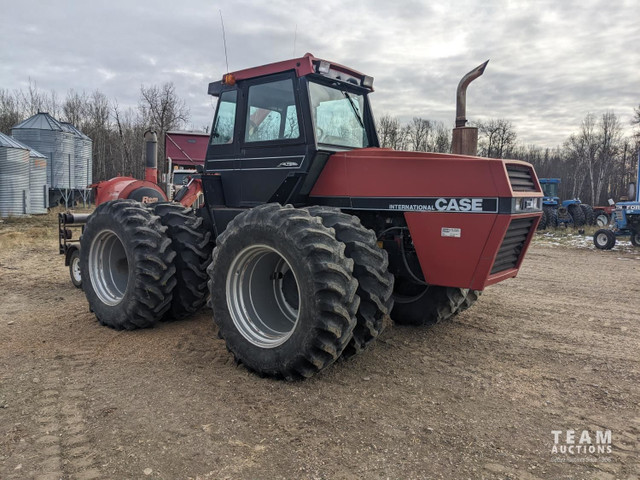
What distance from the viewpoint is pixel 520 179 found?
13.2 feet

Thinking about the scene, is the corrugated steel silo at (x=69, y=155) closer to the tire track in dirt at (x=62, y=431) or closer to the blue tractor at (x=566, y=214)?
the blue tractor at (x=566, y=214)

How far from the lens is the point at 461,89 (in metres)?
4.84

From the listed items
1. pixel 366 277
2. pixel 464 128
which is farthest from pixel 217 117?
pixel 366 277

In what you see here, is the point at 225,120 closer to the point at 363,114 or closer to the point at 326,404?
the point at 363,114

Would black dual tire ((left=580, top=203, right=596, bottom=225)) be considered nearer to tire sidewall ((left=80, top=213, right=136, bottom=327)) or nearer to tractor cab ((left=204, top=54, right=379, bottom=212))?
tractor cab ((left=204, top=54, right=379, bottom=212))

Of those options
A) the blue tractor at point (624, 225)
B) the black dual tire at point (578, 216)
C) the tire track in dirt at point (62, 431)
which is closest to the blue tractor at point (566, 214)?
the black dual tire at point (578, 216)

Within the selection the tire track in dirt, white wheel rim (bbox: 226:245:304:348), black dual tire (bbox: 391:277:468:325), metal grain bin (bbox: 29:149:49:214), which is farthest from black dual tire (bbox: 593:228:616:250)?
metal grain bin (bbox: 29:149:49:214)

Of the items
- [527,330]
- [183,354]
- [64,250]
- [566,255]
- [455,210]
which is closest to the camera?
[455,210]

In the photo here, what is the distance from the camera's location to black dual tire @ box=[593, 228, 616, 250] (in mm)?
15227

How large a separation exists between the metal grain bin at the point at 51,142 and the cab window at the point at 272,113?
976 inches

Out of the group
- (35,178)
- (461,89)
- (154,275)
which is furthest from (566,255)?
(35,178)

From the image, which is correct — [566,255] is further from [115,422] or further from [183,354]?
[115,422]

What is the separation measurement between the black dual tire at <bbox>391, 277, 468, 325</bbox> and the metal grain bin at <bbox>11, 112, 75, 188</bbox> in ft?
84.4

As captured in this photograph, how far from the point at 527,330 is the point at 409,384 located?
230cm
